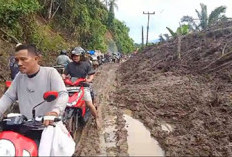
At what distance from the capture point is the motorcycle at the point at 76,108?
5531mm

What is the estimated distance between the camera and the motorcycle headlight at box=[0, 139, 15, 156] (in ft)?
9.22

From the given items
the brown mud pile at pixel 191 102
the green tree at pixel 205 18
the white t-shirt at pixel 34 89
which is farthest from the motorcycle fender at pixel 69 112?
the green tree at pixel 205 18

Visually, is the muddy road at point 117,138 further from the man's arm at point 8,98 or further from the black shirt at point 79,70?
the man's arm at point 8,98

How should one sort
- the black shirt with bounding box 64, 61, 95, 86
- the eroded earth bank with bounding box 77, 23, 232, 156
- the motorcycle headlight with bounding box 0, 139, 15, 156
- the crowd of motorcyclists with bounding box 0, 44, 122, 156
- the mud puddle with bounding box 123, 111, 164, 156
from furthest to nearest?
the black shirt with bounding box 64, 61, 95, 86 → the eroded earth bank with bounding box 77, 23, 232, 156 → the mud puddle with bounding box 123, 111, 164, 156 → the crowd of motorcyclists with bounding box 0, 44, 122, 156 → the motorcycle headlight with bounding box 0, 139, 15, 156

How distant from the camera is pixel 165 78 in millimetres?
13305

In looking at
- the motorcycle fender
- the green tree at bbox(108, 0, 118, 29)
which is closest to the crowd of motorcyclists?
the motorcycle fender

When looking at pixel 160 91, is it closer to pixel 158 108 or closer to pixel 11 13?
→ pixel 158 108

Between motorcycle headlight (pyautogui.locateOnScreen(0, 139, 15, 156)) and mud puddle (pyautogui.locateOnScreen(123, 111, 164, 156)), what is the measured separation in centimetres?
266

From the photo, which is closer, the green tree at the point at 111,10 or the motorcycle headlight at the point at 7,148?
the motorcycle headlight at the point at 7,148

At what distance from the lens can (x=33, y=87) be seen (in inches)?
142

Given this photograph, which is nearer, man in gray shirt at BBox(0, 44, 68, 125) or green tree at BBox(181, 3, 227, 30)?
man in gray shirt at BBox(0, 44, 68, 125)

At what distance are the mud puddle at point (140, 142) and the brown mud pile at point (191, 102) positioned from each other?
140 mm

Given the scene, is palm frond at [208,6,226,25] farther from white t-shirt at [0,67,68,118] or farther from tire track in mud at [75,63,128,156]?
white t-shirt at [0,67,68,118]

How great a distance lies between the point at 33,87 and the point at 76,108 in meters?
2.20
